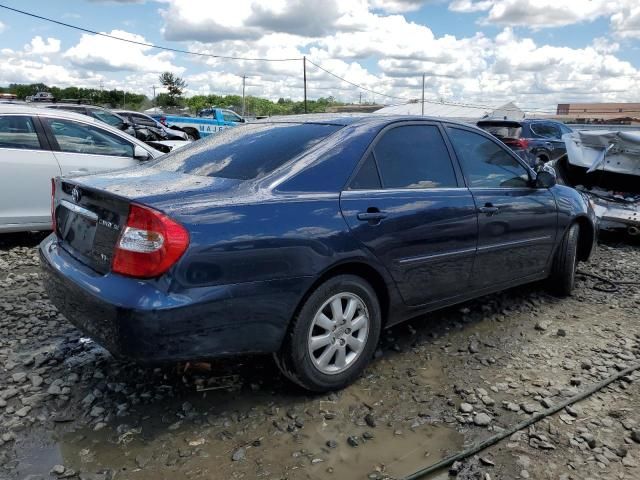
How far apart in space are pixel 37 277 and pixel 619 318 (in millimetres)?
5148

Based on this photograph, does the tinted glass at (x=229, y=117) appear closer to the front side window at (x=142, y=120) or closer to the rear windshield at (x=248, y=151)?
the front side window at (x=142, y=120)

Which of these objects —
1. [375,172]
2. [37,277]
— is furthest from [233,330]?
[37,277]

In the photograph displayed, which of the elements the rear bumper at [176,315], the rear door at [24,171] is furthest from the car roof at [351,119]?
the rear door at [24,171]

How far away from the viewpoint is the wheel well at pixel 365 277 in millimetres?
3068

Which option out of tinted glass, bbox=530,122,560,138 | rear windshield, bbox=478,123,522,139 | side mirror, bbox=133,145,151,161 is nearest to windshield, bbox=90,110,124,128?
side mirror, bbox=133,145,151,161

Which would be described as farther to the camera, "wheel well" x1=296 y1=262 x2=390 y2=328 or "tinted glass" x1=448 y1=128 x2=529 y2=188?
"tinted glass" x1=448 y1=128 x2=529 y2=188

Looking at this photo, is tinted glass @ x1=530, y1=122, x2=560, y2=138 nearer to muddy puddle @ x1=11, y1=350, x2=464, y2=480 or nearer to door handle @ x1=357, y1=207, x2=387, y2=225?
door handle @ x1=357, y1=207, x2=387, y2=225

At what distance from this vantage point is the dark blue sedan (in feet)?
8.63

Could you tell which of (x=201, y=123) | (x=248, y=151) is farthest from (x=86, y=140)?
(x=201, y=123)

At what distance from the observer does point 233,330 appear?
2.77 metres

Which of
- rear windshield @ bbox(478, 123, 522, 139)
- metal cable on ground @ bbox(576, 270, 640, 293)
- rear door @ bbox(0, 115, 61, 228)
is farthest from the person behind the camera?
rear windshield @ bbox(478, 123, 522, 139)

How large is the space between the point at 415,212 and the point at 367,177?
393mm

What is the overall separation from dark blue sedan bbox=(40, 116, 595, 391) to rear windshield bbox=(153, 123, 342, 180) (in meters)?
0.01

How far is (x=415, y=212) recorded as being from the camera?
349cm
